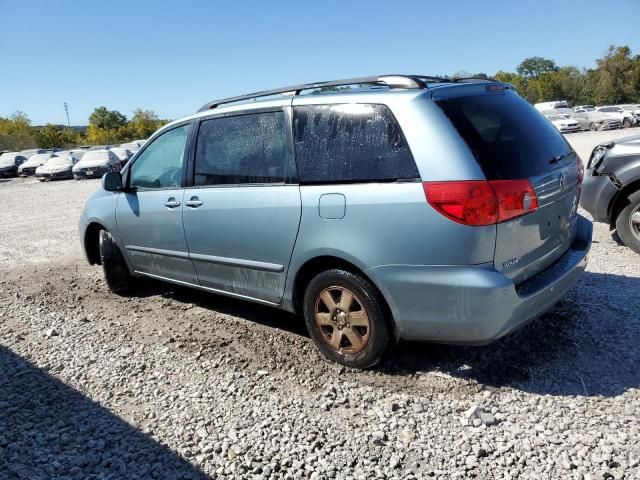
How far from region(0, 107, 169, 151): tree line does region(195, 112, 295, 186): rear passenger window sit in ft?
210

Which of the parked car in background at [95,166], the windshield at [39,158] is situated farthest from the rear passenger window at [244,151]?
the windshield at [39,158]

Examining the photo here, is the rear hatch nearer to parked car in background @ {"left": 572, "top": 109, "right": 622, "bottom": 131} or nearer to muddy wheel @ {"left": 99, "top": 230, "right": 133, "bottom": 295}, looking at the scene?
muddy wheel @ {"left": 99, "top": 230, "right": 133, "bottom": 295}

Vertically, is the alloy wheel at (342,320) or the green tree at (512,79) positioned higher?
the green tree at (512,79)

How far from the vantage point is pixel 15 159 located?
3400 cm

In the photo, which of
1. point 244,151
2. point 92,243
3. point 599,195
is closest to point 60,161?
point 92,243

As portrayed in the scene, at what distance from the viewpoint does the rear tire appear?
546 cm

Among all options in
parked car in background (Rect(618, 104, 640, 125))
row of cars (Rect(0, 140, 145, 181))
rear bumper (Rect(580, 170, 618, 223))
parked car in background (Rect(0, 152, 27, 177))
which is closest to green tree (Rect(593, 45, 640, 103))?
parked car in background (Rect(618, 104, 640, 125))

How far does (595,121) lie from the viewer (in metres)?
33.1

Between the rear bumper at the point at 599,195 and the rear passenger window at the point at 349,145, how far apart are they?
3690 millimetres

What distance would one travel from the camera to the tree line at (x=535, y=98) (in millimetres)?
65688

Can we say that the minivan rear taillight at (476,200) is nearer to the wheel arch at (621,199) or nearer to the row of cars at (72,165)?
the wheel arch at (621,199)

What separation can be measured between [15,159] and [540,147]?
38040mm

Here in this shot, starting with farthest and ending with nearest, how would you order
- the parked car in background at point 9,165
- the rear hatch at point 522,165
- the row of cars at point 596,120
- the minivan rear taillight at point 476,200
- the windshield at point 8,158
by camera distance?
the windshield at point 8,158 → the row of cars at point 596,120 → the parked car in background at point 9,165 → the rear hatch at point 522,165 → the minivan rear taillight at point 476,200

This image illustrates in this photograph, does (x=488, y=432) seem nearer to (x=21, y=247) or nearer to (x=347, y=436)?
(x=347, y=436)
